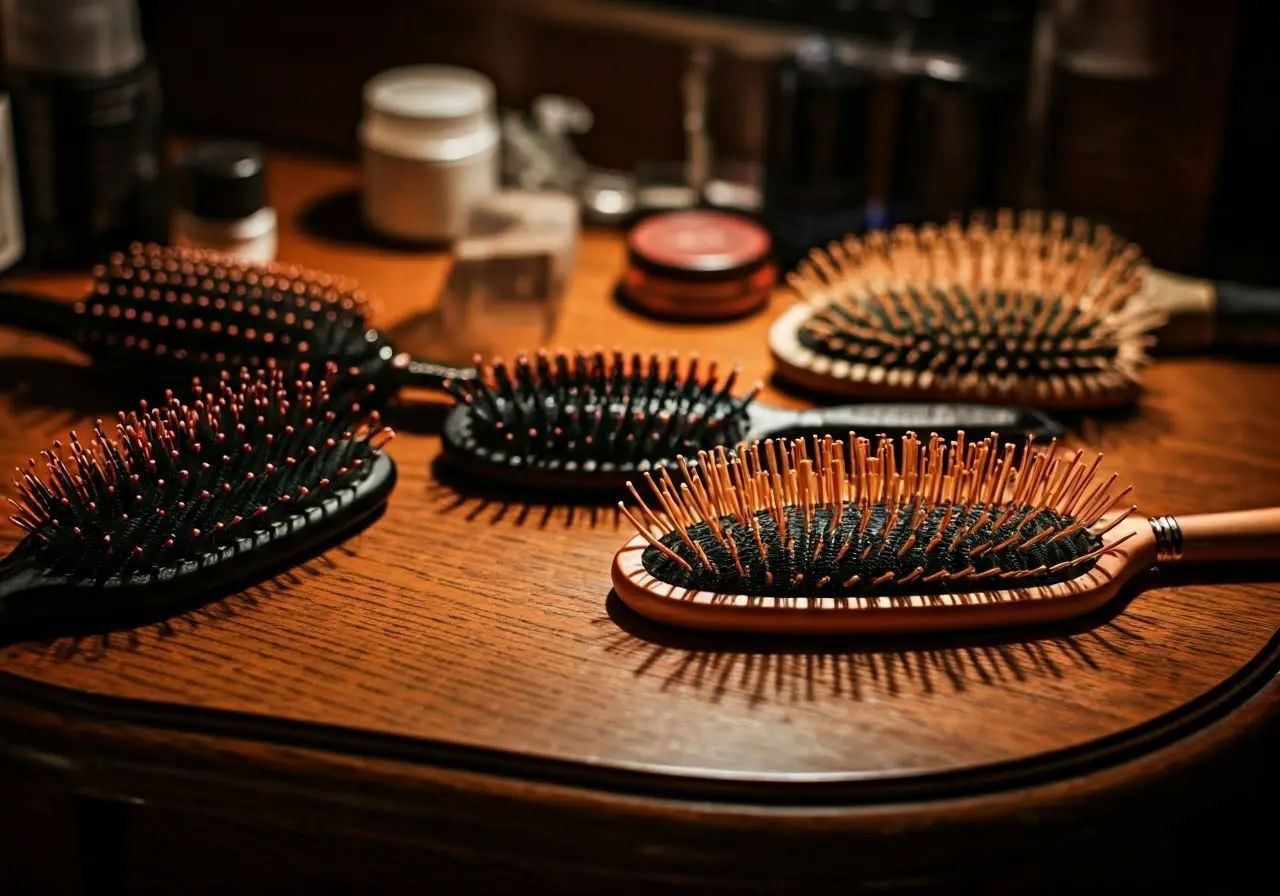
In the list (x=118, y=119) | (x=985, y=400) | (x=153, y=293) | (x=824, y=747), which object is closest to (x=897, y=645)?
(x=824, y=747)

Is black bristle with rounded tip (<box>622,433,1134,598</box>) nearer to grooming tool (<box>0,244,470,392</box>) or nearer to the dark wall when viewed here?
grooming tool (<box>0,244,470,392</box>)

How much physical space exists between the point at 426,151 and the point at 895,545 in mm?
471

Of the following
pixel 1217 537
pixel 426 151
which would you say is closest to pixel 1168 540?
pixel 1217 537

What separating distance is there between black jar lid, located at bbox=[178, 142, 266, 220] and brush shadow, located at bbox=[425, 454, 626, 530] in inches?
10.7

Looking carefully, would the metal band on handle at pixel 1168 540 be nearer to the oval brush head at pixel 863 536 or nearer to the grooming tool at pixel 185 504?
the oval brush head at pixel 863 536

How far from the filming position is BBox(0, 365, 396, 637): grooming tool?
1.97 feet

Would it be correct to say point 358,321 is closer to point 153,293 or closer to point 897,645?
point 153,293

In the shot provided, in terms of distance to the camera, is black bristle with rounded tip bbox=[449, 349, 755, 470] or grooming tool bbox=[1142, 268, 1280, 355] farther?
grooming tool bbox=[1142, 268, 1280, 355]

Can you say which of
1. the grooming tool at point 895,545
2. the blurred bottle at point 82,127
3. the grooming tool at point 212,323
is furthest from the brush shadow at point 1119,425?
the blurred bottle at point 82,127

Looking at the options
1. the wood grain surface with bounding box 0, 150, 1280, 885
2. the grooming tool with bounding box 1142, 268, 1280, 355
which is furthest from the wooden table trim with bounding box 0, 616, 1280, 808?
the grooming tool with bounding box 1142, 268, 1280, 355

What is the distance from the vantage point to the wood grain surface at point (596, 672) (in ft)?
1.79

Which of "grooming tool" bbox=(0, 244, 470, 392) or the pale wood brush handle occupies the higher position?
"grooming tool" bbox=(0, 244, 470, 392)

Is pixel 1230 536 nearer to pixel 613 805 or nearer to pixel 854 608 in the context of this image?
pixel 854 608

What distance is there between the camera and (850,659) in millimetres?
600
